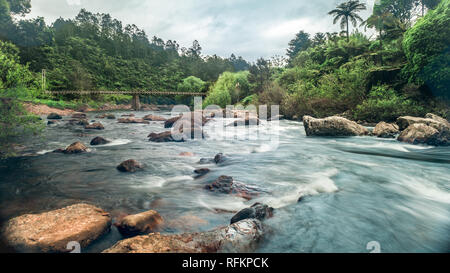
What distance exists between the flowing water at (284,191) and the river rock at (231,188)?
0.19 metres

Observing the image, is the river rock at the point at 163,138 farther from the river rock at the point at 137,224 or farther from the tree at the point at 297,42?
the tree at the point at 297,42

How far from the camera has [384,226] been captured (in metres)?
3.57

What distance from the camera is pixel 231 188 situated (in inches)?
192

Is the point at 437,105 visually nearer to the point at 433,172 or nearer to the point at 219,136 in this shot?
the point at 433,172

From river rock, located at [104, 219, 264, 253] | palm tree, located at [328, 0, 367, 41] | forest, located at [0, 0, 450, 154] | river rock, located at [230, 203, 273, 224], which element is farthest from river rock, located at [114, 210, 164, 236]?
palm tree, located at [328, 0, 367, 41]

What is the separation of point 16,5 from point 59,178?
6372 cm

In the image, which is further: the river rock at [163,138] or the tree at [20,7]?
the tree at [20,7]

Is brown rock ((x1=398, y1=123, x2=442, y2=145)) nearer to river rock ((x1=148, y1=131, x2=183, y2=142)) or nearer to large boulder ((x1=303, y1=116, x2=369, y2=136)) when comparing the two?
Answer: large boulder ((x1=303, y1=116, x2=369, y2=136))

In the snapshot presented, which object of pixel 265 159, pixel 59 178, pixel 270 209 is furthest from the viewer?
pixel 265 159

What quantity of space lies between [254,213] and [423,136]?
9.77 metres

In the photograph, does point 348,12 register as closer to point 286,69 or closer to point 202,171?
point 286,69

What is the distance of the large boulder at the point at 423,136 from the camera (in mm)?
9383

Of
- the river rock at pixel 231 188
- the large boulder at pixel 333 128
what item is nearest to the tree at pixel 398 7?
the large boulder at pixel 333 128

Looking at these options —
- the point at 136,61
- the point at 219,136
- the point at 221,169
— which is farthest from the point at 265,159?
the point at 136,61
